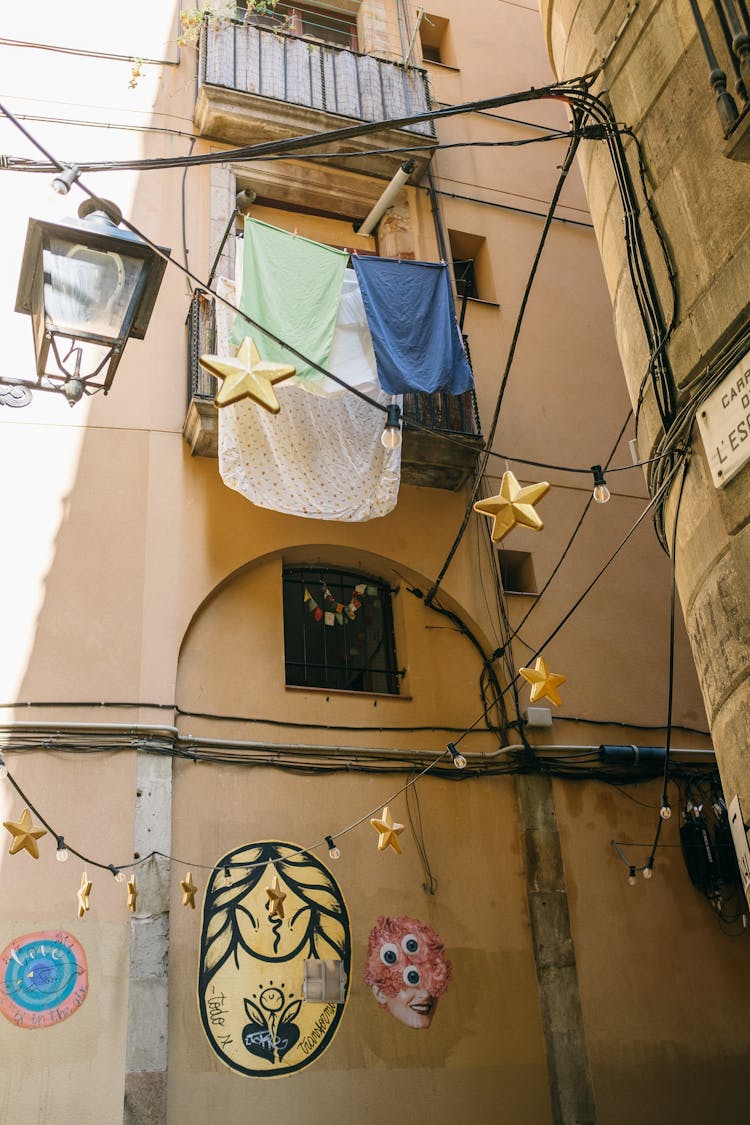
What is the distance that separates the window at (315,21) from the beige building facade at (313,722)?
1.08 metres

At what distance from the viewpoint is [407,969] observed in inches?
341

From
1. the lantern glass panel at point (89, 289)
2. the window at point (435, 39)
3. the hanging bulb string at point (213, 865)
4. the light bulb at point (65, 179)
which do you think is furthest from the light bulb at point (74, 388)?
the window at point (435, 39)

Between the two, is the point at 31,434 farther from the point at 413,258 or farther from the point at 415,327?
the point at 413,258

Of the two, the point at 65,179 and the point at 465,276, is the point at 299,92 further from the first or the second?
the point at 65,179

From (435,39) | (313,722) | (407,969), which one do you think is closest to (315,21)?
(435,39)

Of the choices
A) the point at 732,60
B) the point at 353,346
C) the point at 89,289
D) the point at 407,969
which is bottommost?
the point at 407,969

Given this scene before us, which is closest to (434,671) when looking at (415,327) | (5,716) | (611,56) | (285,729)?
(285,729)

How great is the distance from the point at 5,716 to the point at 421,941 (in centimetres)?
382

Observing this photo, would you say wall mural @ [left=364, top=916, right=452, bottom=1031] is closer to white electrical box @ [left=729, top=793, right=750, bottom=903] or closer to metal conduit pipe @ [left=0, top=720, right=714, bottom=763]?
metal conduit pipe @ [left=0, top=720, right=714, bottom=763]

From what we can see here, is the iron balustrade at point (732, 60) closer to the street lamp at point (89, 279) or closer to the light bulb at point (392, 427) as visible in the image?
the light bulb at point (392, 427)

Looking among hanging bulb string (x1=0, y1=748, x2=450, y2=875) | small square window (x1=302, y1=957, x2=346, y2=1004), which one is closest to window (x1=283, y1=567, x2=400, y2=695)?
hanging bulb string (x1=0, y1=748, x2=450, y2=875)

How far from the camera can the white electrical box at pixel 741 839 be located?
509cm

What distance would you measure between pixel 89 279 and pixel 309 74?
316 inches

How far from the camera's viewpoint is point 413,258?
11680 millimetres
